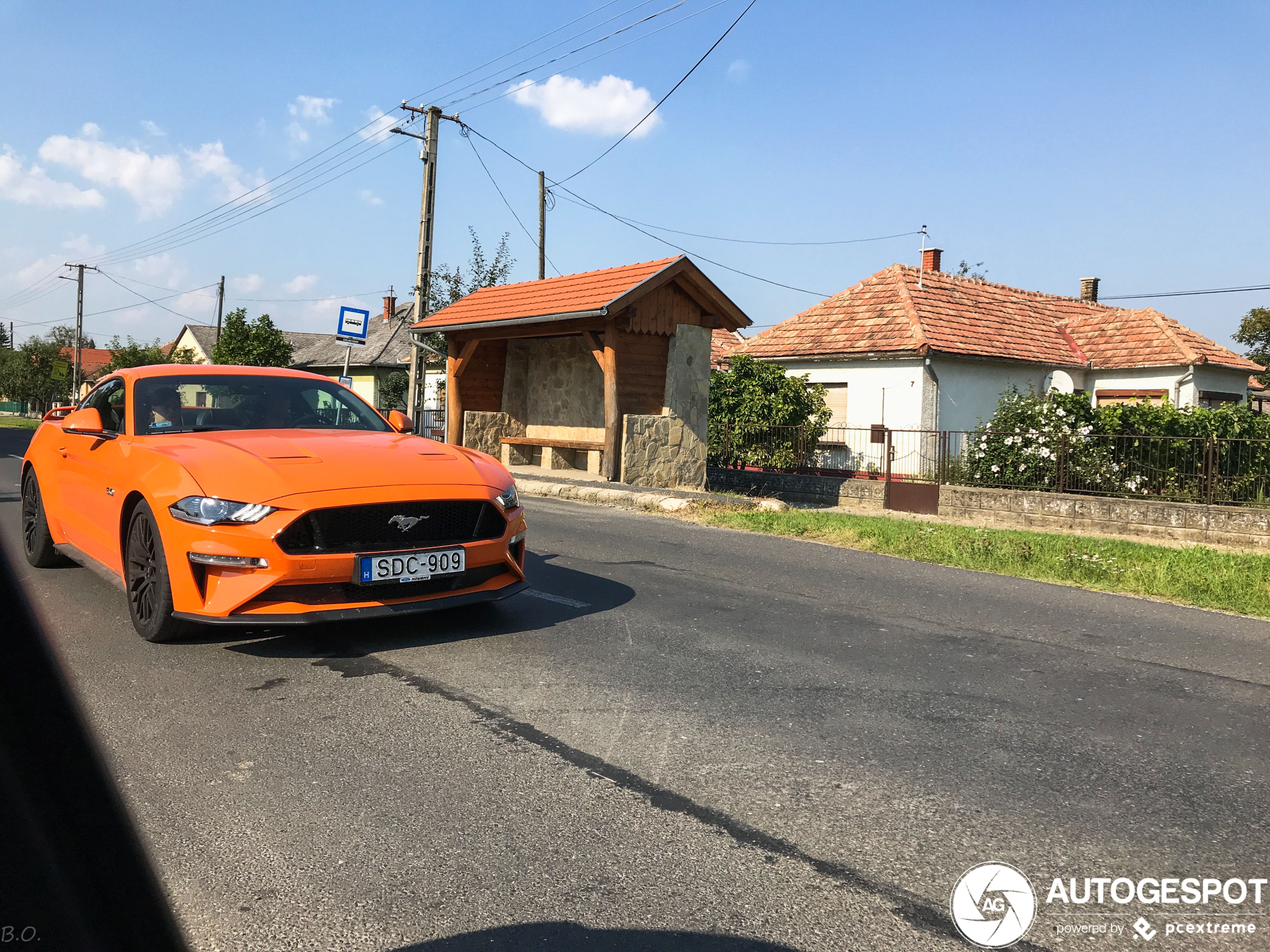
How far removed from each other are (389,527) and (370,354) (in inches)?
1948

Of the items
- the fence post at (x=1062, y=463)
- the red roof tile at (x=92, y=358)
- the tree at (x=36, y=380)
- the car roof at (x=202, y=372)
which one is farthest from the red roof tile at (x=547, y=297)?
the red roof tile at (x=92, y=358)

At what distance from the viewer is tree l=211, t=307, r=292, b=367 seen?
146 ft

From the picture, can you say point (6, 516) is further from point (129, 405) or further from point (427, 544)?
point (427, 544)

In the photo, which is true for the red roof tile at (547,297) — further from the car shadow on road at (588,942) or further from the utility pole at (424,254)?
the car shadow on road at (588,942)

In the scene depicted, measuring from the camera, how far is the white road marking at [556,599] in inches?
253

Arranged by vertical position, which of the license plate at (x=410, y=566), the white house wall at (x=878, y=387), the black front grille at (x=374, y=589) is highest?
the white house wall at (x=878, y=387)

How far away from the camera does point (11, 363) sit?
82.2m

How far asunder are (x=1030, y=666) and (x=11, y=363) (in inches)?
3760

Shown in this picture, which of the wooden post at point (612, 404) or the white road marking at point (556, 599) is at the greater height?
the wooden post at point (612, 404)

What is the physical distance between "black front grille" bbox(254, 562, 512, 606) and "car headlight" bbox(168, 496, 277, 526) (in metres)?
0.37

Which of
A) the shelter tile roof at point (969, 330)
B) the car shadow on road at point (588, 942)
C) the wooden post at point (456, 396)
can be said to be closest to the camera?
the car shadow on road at point (588, 942)

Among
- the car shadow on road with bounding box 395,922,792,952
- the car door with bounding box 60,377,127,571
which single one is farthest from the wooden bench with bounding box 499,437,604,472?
the car shadow on road with bounding box 395,922,792,952

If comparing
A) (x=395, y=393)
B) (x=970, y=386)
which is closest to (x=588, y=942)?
(x=970, y=386)

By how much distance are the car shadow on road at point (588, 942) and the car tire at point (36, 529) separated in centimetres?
606
